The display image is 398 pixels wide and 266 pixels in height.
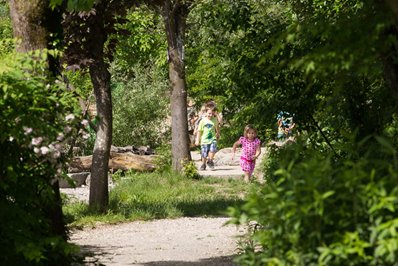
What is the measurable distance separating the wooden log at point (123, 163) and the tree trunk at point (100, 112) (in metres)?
7.25

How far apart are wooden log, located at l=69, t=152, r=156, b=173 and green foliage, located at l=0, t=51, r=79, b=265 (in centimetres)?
1550

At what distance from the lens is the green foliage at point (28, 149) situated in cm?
680

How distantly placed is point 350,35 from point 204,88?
24.5 meters

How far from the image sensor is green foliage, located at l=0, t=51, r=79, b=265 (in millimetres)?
6805

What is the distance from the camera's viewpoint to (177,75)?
20.8 meters

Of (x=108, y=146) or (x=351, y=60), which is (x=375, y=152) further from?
(x=108, y=146)

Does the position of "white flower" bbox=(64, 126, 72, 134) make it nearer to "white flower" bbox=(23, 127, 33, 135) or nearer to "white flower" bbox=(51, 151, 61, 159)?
"white flower" bbox=(51, 151, 61, 159)

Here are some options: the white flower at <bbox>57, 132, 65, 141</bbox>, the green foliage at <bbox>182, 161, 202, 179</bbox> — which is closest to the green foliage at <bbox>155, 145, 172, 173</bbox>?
the green foliage at <bbox>182, 161, 202, 179</bbox>

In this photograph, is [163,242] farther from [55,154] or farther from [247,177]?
[247,177]

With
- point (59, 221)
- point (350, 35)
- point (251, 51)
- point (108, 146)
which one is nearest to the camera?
A: point (350, 35)

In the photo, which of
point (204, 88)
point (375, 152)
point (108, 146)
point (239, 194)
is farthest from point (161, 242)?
point (204, 88)

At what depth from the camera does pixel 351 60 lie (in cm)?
535

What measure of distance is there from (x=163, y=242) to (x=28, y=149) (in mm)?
6252

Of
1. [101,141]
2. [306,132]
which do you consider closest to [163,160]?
[101,141]
